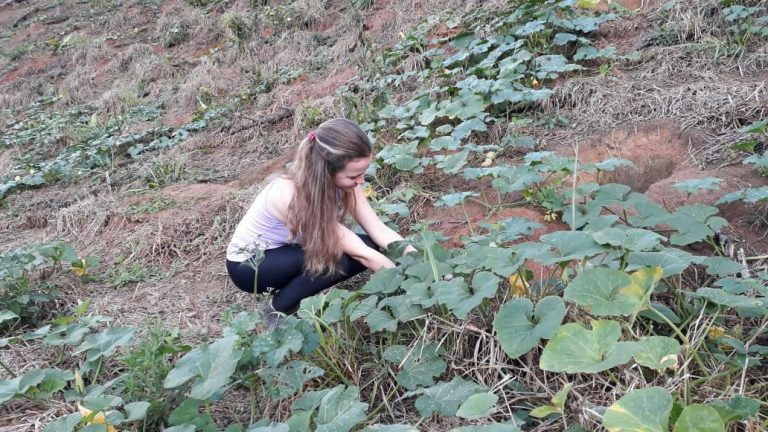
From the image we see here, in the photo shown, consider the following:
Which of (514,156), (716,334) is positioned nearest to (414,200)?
(514,156)

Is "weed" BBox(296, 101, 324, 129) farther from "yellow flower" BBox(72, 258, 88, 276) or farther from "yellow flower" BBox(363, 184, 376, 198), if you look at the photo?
"yellow flower" BBox(72, 258, 88, 276)

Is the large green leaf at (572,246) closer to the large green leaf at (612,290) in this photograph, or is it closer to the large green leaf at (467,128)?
the large green leaf at (612,290)

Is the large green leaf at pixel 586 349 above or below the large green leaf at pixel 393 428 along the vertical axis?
above

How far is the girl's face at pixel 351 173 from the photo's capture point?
246 cm

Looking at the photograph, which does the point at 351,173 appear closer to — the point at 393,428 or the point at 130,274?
the point at 393,428

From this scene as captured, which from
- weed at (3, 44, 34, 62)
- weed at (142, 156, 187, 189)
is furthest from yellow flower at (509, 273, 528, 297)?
weed at (3, 44, 34, 62)

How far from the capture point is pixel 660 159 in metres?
3.19

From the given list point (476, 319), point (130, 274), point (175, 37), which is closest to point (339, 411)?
point (476, 319)

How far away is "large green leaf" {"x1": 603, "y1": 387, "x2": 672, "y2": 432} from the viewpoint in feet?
3.69

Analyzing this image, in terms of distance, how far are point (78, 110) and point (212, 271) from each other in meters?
5.36

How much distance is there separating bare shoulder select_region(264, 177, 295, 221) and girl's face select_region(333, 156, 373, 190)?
0.22 metres

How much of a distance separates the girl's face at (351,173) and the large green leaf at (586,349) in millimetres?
1289

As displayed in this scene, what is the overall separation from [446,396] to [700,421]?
2.16ft

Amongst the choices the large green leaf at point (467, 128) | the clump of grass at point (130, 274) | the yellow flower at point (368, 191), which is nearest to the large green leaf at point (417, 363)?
the yellow flower at point (368, 191)
